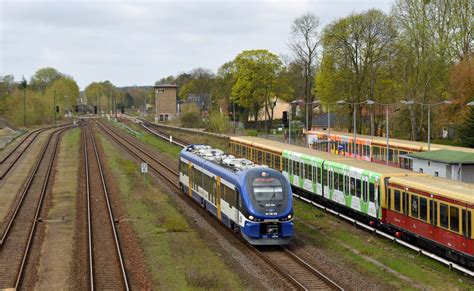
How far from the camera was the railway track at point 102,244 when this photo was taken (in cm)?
1838

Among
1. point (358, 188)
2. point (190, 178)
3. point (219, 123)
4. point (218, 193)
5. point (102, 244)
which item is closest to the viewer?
point (102, 244)

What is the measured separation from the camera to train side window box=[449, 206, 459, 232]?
1888cm

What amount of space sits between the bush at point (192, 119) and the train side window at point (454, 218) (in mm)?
88140

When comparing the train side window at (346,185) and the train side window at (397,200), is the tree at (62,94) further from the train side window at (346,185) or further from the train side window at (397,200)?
the train side window at (397,200)

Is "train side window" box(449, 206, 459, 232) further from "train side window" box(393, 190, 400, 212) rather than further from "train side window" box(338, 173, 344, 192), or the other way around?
"train side window" box(338, 173, 344, 192)

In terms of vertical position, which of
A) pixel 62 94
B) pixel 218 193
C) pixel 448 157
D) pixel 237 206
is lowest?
pixel 237 206

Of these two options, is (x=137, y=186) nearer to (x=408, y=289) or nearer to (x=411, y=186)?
(x=411, y=186)

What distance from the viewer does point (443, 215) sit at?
64.5ft

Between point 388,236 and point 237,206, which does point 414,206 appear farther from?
point 237,206

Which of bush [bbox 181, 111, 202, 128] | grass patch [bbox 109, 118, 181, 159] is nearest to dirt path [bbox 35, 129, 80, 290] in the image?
grass patch [bbox 109, 118, 181, 159]

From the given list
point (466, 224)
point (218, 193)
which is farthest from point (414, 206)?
point (218, 193)

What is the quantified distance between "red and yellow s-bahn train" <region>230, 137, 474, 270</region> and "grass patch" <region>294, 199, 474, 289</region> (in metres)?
0.66

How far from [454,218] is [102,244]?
12582mm

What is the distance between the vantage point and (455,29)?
2231 inches
